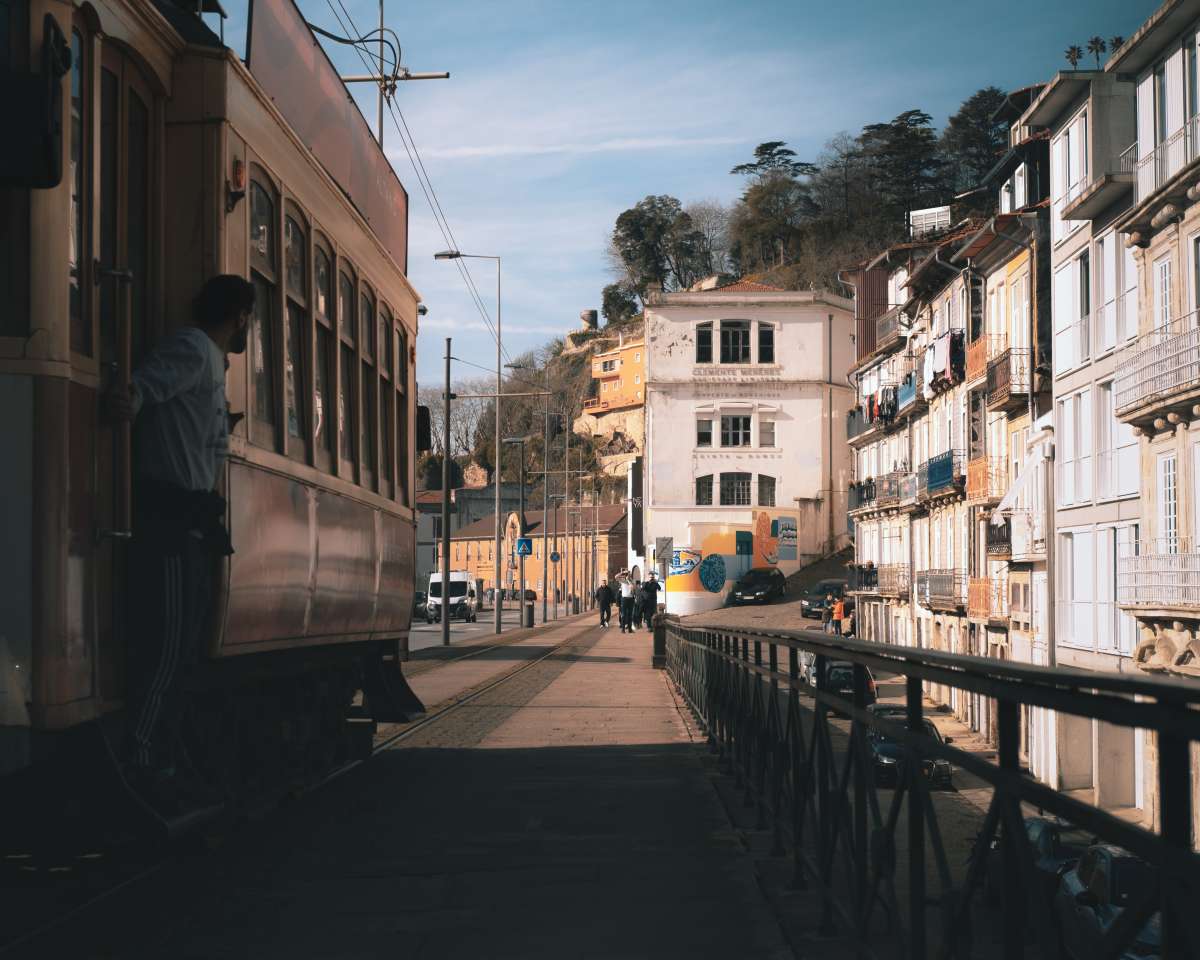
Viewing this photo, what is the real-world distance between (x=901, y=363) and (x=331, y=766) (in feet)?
159

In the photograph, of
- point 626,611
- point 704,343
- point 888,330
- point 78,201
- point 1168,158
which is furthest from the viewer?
point 704,343

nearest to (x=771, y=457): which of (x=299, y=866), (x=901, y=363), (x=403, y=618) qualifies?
(x=901, y=363)

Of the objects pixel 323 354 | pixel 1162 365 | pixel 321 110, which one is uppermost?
pixel 1162 365

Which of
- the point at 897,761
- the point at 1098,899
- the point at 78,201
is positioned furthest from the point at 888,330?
the point at 1098,899

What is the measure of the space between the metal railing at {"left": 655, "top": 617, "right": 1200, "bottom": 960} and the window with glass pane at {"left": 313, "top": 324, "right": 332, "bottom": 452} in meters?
2.69

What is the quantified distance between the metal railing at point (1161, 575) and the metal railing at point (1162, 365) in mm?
2512

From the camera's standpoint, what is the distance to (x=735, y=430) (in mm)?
71688

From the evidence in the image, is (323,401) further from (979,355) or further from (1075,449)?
(979,355)

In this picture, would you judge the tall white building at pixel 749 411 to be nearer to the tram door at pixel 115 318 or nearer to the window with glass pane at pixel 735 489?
the window with glass pane at pixel 735 489

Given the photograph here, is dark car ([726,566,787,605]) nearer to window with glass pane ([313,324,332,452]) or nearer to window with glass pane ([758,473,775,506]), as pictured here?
window with glass pane ([758,473,775,506])

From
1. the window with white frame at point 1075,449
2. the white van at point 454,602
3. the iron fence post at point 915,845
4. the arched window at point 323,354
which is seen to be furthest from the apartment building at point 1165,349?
the white van at point 454,602

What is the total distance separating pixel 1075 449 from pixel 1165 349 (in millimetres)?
7231

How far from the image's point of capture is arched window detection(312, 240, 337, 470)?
8.40 metres

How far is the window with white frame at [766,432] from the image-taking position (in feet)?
234
